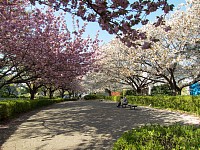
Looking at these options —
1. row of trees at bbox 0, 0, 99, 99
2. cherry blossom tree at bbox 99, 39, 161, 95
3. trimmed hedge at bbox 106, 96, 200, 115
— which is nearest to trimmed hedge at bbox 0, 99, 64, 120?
row of trees at bbox 0, 0, 99, 99

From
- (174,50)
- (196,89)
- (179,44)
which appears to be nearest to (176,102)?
(174,50)

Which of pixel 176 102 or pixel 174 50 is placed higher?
pixel 174 50

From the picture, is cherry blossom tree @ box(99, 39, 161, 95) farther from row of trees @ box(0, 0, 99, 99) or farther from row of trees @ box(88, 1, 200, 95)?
row of trees @ box(0, 0, 99, 99)

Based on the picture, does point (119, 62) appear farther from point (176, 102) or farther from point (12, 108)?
point (12, 108)

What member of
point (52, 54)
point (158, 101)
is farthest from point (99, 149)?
point (158, 101)

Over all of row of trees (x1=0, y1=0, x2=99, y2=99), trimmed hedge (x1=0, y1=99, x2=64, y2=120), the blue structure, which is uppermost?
row of trees (x1=0, y1=0, x2=99, y2=99)

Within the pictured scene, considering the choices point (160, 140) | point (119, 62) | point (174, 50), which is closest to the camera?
point (160, 140)

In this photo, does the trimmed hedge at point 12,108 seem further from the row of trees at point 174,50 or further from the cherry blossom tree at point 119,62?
the cherry blossom tree at point 119,62

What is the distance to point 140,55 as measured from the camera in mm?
23656

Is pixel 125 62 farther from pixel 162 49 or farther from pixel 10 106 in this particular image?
pixel 10 106

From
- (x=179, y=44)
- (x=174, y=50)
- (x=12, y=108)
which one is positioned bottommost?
(x=12, y=108)

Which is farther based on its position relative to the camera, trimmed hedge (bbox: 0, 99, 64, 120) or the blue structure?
the blue structure

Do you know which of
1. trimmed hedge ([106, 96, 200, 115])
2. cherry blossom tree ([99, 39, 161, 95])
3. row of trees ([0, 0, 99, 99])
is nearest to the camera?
row of trees ([0, 0, 99, 99])

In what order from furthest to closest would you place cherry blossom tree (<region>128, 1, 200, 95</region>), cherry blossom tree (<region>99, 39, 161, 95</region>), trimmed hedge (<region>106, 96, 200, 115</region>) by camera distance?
cherry blossom tree (<region>99, 39, 161, 95</region>) < cherry blossom tree (<region>128, 1, 200, 95</region>) < trimmed hedge (<region>106, 96, 200, 115</region>)
